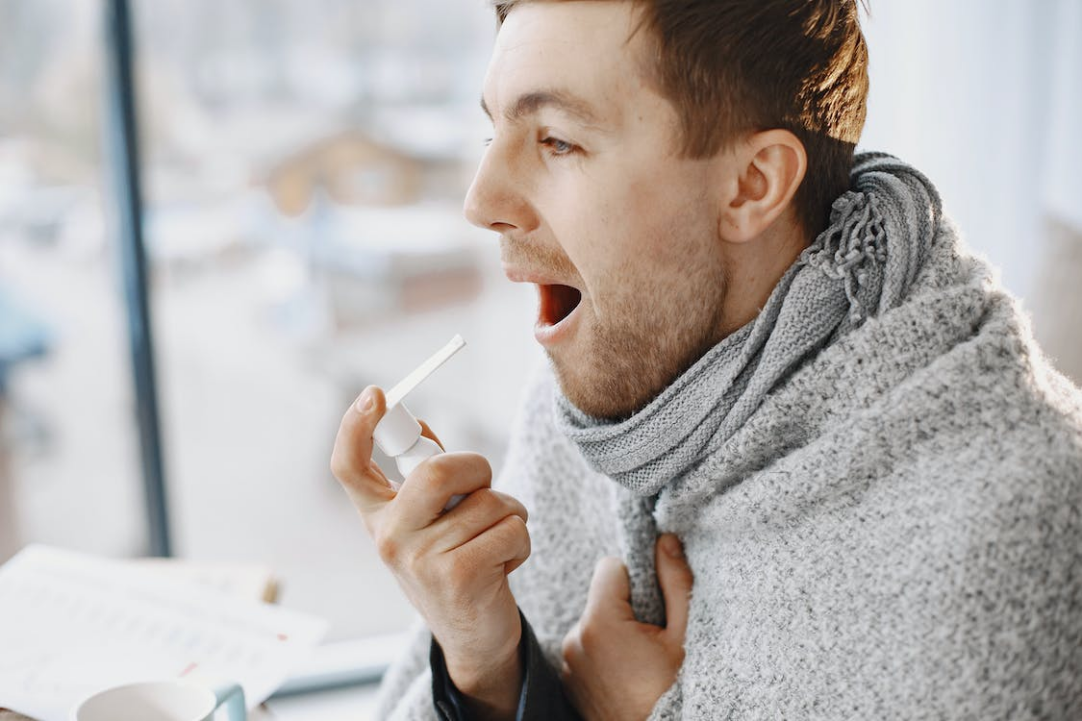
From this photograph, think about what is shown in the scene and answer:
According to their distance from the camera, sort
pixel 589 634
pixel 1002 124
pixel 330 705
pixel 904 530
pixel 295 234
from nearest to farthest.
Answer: pixel 904 530 → pixel 589 634 → pixel 1002 124 → pixel 330 705 → pixel 295 234

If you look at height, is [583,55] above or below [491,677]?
above

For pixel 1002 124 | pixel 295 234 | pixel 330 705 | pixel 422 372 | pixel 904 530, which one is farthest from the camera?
→ pixel 295 234

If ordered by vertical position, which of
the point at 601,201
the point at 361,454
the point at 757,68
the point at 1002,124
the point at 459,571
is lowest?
the point at 459,571

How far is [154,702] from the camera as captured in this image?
33.0 inches

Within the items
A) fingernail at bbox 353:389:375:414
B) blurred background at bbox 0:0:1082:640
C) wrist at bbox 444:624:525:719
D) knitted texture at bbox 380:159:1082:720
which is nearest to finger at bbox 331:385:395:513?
fingernail at bbox 353:389:375:414

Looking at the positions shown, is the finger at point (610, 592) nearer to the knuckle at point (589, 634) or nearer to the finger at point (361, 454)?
the knuckle at point (589, 634)

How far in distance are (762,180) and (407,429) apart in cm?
38

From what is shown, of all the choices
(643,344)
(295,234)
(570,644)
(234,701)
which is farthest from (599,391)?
(295,234)

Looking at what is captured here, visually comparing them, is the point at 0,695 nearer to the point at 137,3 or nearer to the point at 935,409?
the point at 935,409

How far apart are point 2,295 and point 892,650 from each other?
6.53ft

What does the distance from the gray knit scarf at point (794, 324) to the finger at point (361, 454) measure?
20cm

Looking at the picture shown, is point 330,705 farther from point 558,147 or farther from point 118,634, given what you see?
point 558,147

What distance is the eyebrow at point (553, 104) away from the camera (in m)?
0.87

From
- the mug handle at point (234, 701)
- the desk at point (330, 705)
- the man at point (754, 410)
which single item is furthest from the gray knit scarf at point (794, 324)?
the desk at point (330, 705)
